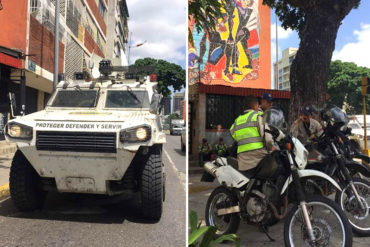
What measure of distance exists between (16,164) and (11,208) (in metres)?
0.38

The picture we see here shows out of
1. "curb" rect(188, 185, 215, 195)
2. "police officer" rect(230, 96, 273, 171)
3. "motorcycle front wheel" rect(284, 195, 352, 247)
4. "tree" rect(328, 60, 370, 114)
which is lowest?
"curb" rect(188, 185, 215, 195)

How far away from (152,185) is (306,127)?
1.58 meters

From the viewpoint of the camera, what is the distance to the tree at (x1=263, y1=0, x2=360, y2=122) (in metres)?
3.08

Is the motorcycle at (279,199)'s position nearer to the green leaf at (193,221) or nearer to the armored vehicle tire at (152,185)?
the armored vehicle tire at (152,185)

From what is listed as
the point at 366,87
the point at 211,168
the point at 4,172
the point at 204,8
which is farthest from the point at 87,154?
the point at 366,87

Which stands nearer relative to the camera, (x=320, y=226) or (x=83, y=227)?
(x=83, y=227)

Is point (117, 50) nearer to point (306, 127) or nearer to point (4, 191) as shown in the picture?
point (4, 191)

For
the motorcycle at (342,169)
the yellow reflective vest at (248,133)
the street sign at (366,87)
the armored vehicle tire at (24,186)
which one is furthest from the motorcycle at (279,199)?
the street sign at (366,87)

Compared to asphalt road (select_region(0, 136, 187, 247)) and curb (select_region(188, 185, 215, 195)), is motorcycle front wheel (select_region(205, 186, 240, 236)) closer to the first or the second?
asphalt road (select_region(0, 136, 187, 247))

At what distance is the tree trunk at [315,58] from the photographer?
308 centimetres

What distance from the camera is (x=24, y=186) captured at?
182 centimetres

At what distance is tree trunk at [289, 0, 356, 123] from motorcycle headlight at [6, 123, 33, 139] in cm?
231

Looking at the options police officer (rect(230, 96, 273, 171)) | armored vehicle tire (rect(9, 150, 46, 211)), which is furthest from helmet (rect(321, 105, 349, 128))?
armored vehicle tire (rect(9, 150, 46, 211))

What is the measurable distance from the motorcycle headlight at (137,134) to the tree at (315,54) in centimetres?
174
